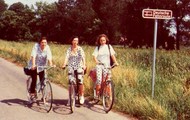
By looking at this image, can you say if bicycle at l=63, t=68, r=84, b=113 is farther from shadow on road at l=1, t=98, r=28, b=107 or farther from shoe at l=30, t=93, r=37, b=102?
shadow on road at l=1, t=98, r=28, b=107

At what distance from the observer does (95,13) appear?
78.4 metres

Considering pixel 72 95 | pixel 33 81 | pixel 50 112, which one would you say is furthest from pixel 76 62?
pixel 50 112

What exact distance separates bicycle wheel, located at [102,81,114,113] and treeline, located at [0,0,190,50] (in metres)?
45.7

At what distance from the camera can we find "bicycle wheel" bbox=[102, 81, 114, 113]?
29.8ft

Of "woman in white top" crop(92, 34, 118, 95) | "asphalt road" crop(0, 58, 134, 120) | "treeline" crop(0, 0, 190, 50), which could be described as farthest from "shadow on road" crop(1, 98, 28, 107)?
"treeline" crop(0, 0, 190, 50)

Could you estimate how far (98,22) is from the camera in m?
74.9

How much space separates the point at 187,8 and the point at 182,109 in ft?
177

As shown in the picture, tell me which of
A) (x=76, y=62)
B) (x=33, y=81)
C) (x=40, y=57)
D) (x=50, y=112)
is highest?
(x=40, y=57)

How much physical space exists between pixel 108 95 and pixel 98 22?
66189 millimetres

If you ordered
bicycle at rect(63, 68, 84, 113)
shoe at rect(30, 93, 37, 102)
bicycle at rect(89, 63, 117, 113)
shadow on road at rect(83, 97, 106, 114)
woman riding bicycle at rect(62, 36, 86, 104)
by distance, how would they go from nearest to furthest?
bicycle at rect(89, 63, 117, 113) < bicycle at rect(63, 68, 84, 113) < shadow on road at rect(83, 97, 106, 114) < woman riding bicycle at rect(62, 36, 86, 104) < shoe at rect(30, 93, 37, 102)

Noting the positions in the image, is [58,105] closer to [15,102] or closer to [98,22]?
[15,102]

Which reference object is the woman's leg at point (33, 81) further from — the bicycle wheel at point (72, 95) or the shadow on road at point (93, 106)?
the shadow on road at point (93, 106)

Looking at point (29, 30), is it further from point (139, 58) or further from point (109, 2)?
→ point (139, 58)

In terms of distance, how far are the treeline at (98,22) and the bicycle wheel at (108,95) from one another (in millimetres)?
45694
